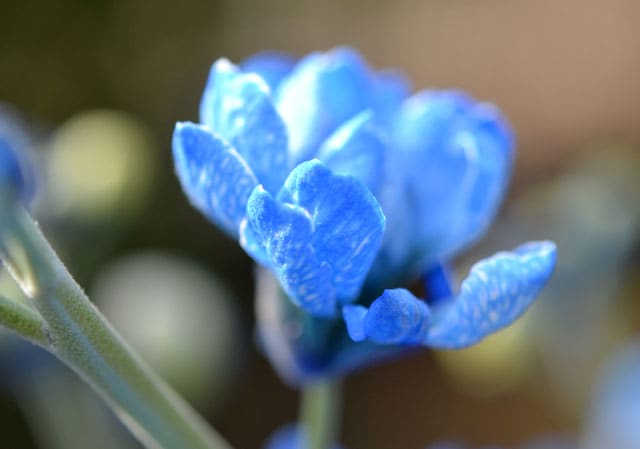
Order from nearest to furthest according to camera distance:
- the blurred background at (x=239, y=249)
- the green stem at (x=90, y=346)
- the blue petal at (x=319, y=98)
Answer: the green stem at (x=90, y=346), the blue petal at (x=319, y=98), the blurred background at (x=239, y=249)

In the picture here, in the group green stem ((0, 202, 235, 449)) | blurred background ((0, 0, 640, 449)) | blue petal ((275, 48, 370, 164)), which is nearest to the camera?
green stem ((0, 202, 235, 449))

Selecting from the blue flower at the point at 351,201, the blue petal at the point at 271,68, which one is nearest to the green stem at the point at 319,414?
the blue flower at the point at 351,201

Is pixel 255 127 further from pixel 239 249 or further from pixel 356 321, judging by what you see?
pixel 239 249

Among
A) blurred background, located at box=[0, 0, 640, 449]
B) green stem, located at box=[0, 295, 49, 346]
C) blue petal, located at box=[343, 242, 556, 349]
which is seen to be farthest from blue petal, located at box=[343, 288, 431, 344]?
blurred background, located at box=[0, 0, 640, 449]

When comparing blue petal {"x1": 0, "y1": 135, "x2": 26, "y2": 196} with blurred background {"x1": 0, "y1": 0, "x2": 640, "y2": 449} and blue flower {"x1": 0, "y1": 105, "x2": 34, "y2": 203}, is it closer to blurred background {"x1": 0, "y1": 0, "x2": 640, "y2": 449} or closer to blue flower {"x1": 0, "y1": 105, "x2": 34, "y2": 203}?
blue flower {"x1": 0, "y1": 105, "x2": 34, "y2": 203}

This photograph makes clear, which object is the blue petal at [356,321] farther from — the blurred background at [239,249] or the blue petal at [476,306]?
the blurred background at [239,249]

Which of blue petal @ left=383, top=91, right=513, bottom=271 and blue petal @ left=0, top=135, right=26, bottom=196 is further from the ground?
blue petal @ left=0, top=135, right=26, bottom=196
